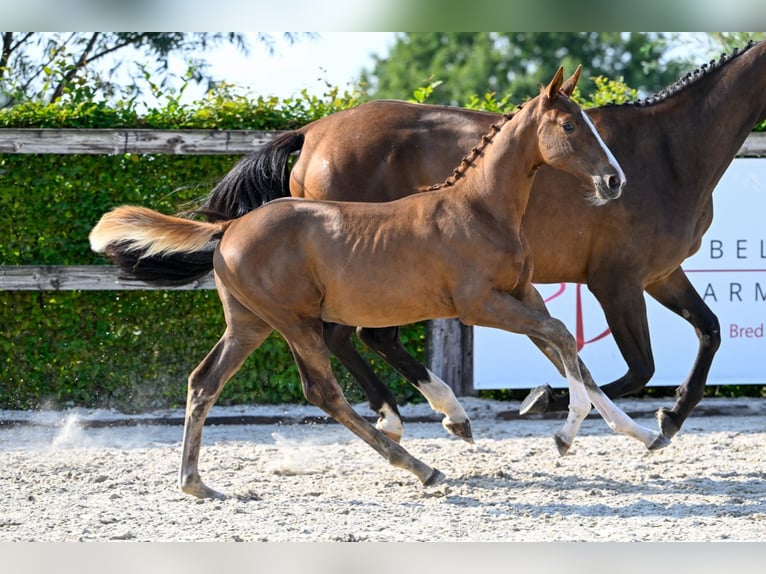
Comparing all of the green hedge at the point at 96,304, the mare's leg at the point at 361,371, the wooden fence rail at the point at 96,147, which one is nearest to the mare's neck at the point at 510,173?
the mare's leg at the point at 361,371

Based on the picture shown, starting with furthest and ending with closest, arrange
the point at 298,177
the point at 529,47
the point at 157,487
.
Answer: the point at 529,47 → the point at 298,177 → the point at 157,487

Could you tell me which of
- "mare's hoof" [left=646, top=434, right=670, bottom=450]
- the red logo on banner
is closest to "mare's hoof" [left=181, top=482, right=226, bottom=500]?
"mare's hoof" [left=646, top=434, right=670, bottom=450]

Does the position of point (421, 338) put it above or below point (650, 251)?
below

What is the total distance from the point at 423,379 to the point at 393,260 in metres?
1.09

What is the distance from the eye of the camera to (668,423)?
4.76 meters

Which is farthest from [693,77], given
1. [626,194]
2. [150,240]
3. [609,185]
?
[150,240]

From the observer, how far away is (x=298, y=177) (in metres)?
5.16

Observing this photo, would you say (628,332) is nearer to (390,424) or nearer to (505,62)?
(390,424)

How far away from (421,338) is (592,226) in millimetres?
2271

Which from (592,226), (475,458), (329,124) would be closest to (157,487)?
(475,458)

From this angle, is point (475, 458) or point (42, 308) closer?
point (475, 458)

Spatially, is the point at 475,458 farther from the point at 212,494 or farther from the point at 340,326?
the point at 212,494

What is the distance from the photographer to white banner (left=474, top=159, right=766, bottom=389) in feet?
22.4

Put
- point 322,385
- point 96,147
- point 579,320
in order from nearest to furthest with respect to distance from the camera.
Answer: point 322,385
point 96,147
point 579,320
